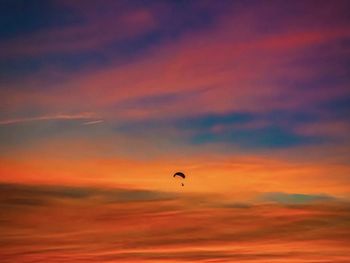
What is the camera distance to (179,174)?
82.9m
